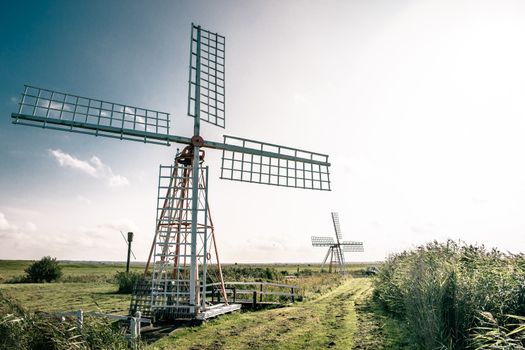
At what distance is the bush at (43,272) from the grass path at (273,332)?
34890 millimetres

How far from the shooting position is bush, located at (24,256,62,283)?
39.0 meters

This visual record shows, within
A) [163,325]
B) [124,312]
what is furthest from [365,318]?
[124,312]

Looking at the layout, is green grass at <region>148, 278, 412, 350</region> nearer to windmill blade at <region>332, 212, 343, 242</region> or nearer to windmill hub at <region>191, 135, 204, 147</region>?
windmill hub at <region>191, 135, 204, 147</region>

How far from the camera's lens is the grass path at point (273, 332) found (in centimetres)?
961

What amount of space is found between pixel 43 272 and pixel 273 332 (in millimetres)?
38833

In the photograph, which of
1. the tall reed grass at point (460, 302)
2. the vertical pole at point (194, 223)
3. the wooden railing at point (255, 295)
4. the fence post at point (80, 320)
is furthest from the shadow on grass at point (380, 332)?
the fence post at point (80, 320)

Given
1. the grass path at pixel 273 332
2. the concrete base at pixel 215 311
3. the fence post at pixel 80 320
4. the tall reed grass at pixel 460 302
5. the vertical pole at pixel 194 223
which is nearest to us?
the fence post at pixel 80 320

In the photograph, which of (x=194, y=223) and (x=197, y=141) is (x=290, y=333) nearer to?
(x=194, y=223)

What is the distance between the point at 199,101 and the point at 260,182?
16.9 feet

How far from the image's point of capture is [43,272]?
3916 centimetres

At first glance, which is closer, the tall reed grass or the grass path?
the tall reed grass

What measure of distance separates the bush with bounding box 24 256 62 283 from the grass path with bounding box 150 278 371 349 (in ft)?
114

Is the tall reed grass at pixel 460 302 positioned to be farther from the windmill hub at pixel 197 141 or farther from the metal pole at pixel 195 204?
the windmill hub at pixel 197 141

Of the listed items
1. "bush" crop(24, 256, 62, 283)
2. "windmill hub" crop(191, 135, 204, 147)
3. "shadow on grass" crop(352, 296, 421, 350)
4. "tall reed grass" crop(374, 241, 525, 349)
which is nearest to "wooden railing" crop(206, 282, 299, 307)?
"shadow on grass" crop(352, 296, 421, 350)
